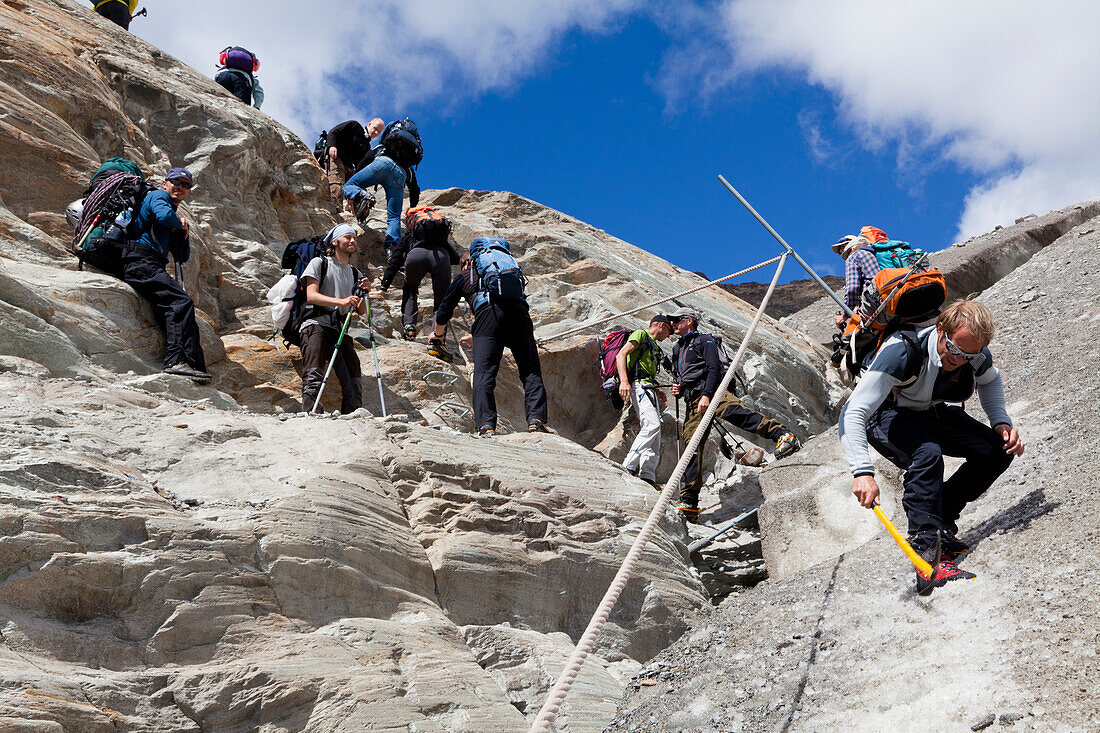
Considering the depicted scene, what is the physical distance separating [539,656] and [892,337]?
338 centimetres

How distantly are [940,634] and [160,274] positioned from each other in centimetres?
794

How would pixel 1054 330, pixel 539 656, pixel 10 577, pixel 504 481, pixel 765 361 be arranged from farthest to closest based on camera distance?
pixel 765 361, pixel 1054 330, pixel 504 481, pixel 539 656, pixel 10 577

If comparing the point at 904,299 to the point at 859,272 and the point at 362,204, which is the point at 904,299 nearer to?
the point at 859,272

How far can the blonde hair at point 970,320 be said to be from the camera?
5.47 metres

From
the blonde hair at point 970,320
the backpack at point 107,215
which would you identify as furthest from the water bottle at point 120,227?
the blonde hair at point 970,320

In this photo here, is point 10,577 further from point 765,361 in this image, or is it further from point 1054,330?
point 765,361

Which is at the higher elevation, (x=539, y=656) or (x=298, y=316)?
(x=298, y=316)

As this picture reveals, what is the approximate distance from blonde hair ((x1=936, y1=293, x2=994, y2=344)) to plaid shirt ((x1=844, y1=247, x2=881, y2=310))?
3640 mm

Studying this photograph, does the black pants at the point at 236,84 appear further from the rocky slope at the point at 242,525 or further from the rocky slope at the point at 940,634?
the rocky slope at the point at 940,634

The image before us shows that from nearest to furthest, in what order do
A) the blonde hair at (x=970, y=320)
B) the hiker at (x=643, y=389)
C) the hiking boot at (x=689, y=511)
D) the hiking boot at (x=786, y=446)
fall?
the blonde hair at (x=970, y=320), the hiker at (x=643, y=389), the hiking boot at (x=689, y=511), the hiking boot at (x=786, y=446)

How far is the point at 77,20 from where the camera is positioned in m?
13.8

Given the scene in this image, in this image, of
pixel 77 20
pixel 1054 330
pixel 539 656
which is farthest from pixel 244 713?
pixel 77 20

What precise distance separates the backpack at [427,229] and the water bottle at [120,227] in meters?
4.27

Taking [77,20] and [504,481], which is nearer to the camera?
[504,481]
